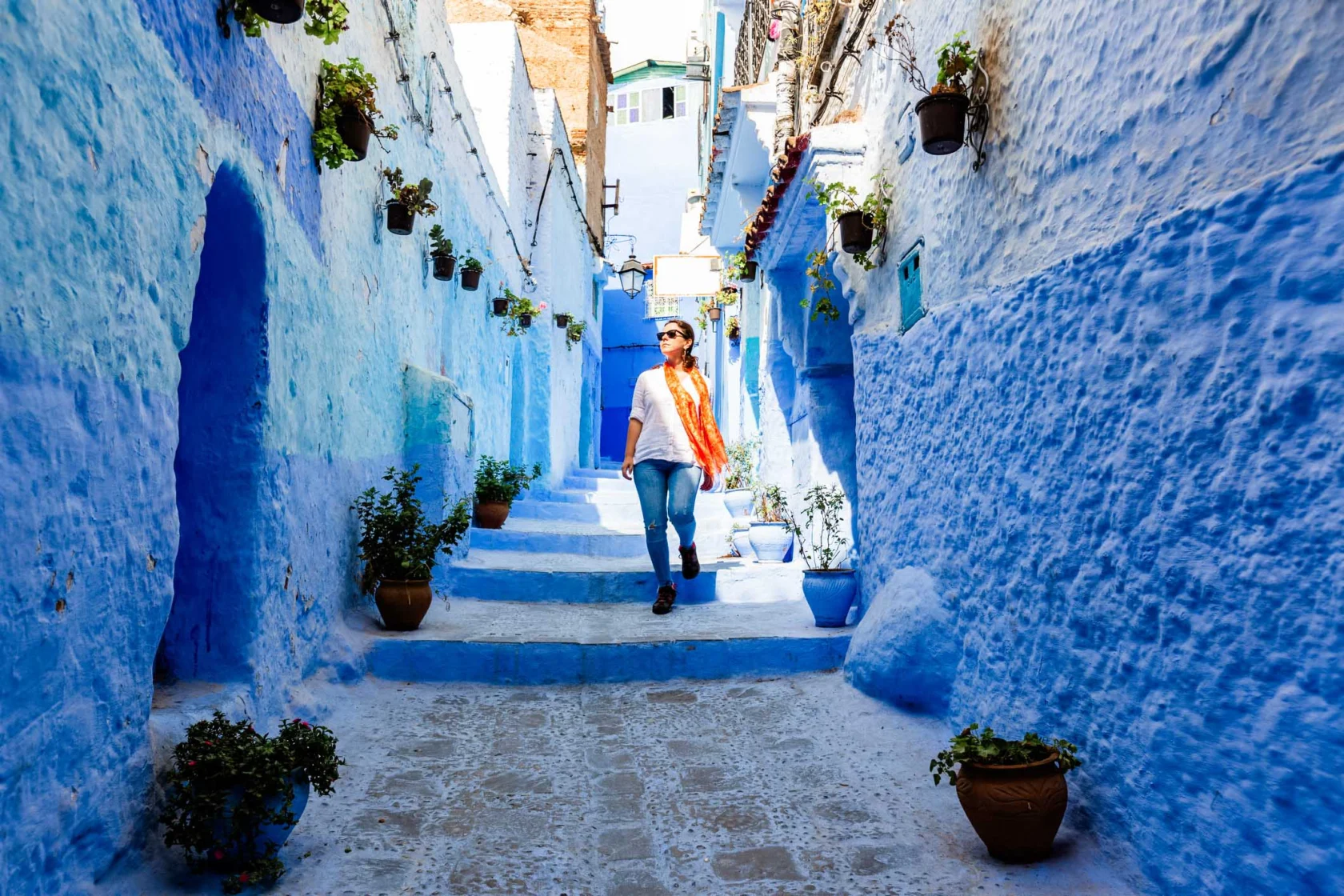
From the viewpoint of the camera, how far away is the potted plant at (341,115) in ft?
13.9

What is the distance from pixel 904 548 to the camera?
183 inches

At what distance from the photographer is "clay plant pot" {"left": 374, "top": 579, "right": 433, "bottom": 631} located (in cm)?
496

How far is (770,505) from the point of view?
9.09m

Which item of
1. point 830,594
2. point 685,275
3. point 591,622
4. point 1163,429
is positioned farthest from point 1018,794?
point 685,275

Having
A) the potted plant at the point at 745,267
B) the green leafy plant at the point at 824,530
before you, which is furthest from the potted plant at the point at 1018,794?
the potted plant at the point at 745,267

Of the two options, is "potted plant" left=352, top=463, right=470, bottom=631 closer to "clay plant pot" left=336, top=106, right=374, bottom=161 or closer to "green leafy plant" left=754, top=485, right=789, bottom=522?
"clay plant pot" left=336, top=106, right=374, bottom=161

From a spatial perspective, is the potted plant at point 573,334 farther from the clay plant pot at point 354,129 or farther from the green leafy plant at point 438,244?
the clay plant pot at point 354,129

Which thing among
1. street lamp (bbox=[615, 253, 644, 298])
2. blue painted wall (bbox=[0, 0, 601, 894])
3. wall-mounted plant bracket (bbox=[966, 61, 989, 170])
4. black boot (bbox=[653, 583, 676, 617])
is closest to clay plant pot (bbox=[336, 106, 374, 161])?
blue painted wall (bbox=[0, 0, 601, 894])

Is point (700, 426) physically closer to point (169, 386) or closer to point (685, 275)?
point (169, 386)

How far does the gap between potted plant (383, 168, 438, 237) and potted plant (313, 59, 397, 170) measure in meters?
1.04

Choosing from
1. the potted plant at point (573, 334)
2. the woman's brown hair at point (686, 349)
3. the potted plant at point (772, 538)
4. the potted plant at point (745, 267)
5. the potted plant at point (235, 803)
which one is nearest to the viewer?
the potted plant at point (235, 803)

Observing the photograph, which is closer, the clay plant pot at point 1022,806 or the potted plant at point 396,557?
the clay plant pot at point 1022,806

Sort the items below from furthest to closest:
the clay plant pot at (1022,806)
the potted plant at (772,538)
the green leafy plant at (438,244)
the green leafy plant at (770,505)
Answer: the green leafy plant at (770,505) → the potted plant at (772,538) → the green leafy plant at (438,244) → the clay plant pot at (1022,806)

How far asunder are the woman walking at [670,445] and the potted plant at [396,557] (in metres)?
1.31
